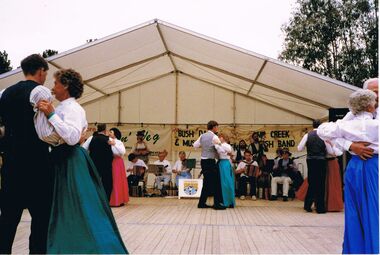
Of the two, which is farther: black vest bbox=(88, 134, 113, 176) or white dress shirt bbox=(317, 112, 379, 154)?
Result: black vest bbox=(88, 134, 113, 176)

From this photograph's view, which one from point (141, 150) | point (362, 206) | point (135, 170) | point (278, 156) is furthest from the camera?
point (141, 150)

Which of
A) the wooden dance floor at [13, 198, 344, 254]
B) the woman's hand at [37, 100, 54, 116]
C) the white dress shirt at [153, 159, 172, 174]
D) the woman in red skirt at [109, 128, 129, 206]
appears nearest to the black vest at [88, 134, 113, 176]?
the woman in red skirt at [109, 128, 129, 206]

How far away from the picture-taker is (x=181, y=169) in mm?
10883

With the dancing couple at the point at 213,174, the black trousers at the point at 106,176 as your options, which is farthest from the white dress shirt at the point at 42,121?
the dancing couple at the point at 213,174

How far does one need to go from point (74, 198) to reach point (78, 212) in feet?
0.29

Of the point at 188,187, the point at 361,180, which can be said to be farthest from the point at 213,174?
the point at 361,180

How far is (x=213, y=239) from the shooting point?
4551 mm

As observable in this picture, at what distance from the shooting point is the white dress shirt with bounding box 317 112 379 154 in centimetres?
299

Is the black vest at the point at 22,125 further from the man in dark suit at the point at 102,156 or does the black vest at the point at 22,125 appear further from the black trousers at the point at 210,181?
the black trousers at the point at 210,181

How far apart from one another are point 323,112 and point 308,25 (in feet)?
56.4

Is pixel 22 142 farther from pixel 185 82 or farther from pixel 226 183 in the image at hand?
pixel 185 82

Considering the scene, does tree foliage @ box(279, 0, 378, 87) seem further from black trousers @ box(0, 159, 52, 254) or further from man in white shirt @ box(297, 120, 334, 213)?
black trousers @ box(0, 159, 52, 254)

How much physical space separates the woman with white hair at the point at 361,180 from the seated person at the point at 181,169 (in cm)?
779

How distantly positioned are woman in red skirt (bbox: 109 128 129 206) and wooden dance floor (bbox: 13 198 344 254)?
0.53 m
